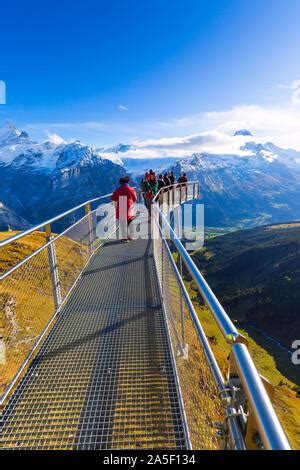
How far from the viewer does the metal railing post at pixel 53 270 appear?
19.5 ft

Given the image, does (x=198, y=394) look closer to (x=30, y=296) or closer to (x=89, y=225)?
(x=30, y=296)

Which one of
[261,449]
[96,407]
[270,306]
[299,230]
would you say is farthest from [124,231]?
[299,230]

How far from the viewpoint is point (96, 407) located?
13.2ft

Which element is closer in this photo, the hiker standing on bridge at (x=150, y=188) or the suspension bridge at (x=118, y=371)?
the suspension bridge at (x=118, y=371)

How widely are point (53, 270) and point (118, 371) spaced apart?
2.54 metres

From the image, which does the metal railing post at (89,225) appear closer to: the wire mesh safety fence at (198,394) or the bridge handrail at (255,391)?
the wire mesh safety fence at (198,394)

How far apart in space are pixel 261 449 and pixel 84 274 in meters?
8.08

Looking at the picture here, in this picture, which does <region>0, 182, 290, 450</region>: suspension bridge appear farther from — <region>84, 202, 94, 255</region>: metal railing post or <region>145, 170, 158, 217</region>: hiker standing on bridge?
<region>145, 170, 158, 217</region>: hiker standing on bridge

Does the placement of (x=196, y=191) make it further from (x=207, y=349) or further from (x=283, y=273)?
(x=283, y=273)

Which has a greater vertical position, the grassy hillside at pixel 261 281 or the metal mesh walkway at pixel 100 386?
the metal mesh walkway at pixel 100 386

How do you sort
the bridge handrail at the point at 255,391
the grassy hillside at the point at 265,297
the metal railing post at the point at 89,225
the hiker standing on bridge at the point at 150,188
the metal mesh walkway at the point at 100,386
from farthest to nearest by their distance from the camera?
the grassy hillside at the point at 265,297 → the hiker standing on bridge at the point at 150,188 → the metal railing post at the point at 89,225 → the metal mesh walkway at the point at 100,386 → the bridge handrail at the point at 255,391

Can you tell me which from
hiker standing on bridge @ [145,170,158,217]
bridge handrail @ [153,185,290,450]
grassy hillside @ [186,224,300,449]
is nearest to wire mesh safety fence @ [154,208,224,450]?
bridge handrail @ [153,185,290,450]

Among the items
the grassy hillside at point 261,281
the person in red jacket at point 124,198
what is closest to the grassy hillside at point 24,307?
the person in red jacket at point 124,198

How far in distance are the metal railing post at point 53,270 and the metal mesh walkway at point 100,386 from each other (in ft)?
1.16
